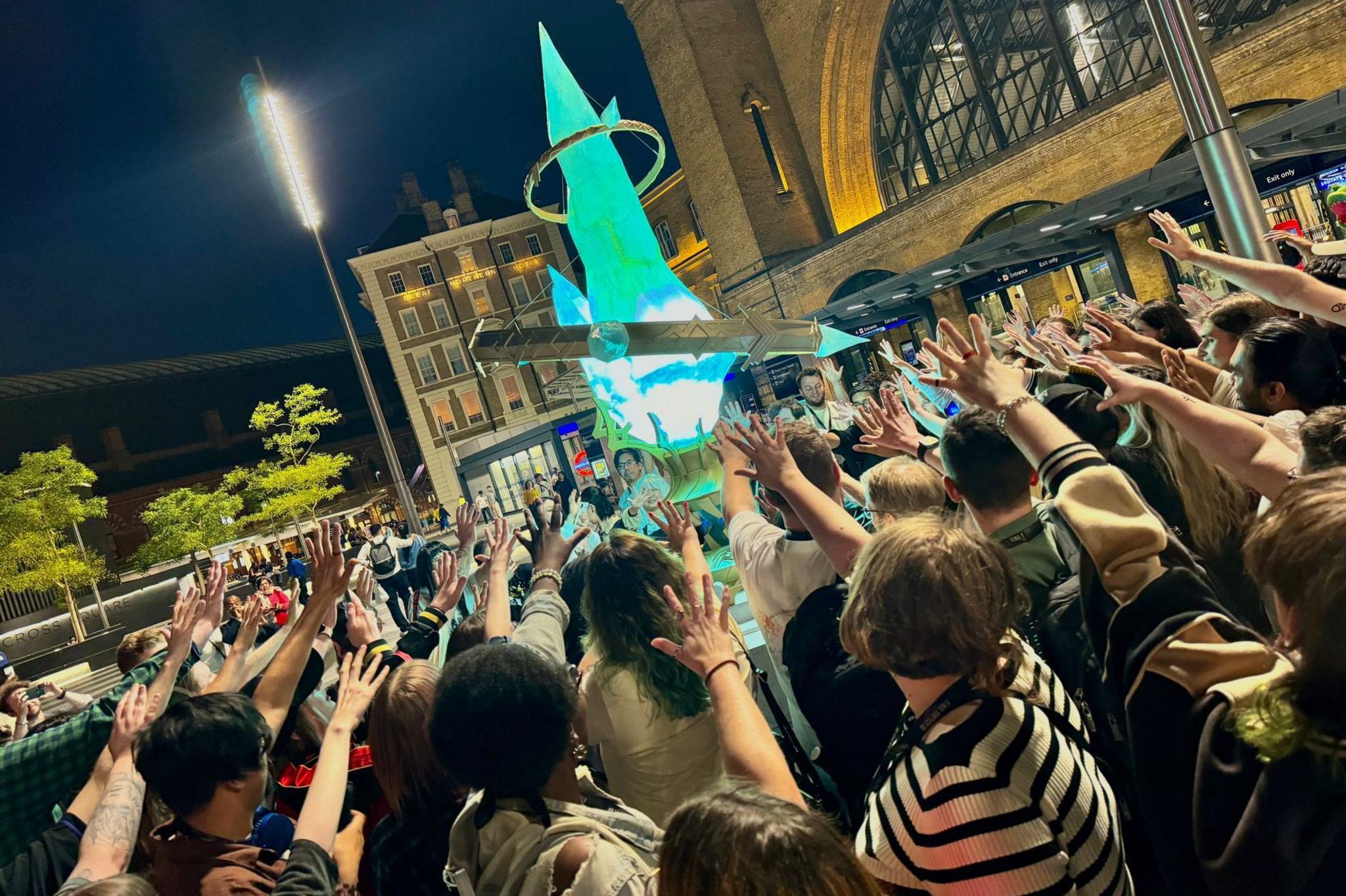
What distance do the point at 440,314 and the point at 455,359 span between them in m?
2.80

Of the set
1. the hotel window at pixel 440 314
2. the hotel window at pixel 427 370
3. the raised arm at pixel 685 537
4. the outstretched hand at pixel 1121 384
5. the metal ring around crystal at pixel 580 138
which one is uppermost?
the hotel window at pixel 440 314

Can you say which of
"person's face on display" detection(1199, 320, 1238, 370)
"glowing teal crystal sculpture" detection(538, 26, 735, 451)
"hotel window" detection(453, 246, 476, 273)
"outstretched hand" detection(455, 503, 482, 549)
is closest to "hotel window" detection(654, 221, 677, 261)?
"hotel window" detection(453, 246, 476, 273)

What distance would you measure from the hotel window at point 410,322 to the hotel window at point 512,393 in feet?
19.3

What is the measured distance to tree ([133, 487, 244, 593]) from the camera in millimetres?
34375

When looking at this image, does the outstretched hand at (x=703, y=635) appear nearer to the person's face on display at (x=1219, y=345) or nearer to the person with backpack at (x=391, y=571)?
the person's face on display at (x=1219, y=345)

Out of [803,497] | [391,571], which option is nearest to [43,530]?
[391,571]

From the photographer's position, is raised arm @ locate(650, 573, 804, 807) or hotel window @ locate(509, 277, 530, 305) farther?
hotel window @ locate(509, 277, 530, 305)

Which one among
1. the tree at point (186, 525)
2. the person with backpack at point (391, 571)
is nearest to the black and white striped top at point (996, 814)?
the person with backpack at point (391, 571)

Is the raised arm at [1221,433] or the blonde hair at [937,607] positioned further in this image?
the raised arm at [1221,433]

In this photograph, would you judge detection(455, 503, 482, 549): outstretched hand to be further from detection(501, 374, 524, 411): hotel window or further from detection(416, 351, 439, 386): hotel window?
detection(416, 351, 439, 386): hotel window

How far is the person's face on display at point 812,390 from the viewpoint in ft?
33.8

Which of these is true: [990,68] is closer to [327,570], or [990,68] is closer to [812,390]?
[812,390]

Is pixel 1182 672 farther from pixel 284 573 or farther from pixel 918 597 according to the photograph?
pixel 284 573

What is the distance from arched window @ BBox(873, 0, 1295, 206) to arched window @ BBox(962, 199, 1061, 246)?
2126mm
